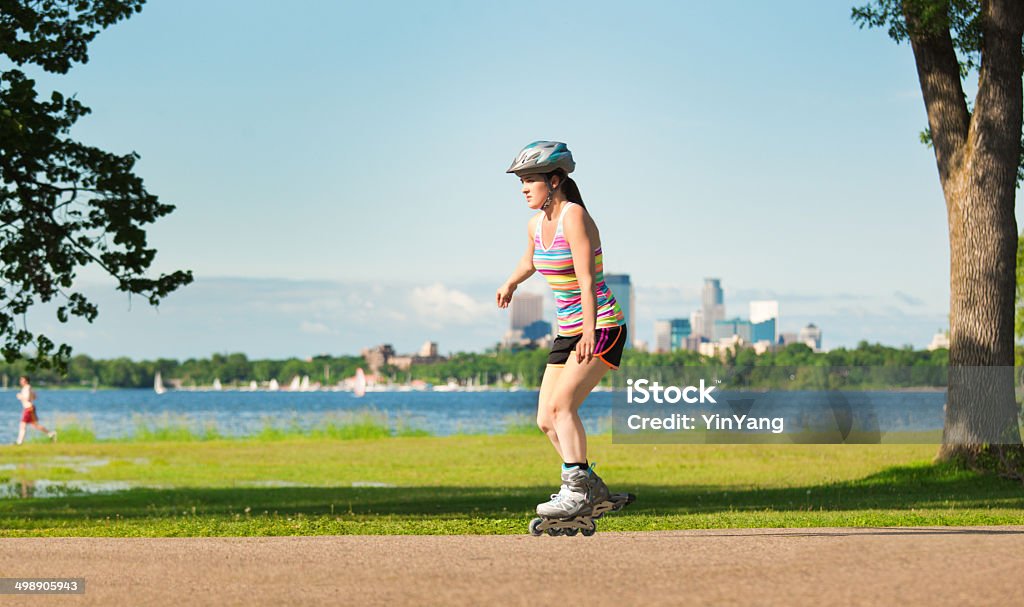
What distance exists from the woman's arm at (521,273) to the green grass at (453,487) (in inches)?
120

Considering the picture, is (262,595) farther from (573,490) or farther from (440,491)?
(440,491)

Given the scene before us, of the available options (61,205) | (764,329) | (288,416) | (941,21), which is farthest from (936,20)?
(288,416)

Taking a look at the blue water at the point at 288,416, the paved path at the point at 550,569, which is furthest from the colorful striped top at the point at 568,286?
the blue water at the point at 288,416

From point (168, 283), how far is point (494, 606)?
41.2ft

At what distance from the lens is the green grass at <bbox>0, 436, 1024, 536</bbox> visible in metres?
13.7

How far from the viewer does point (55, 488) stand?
82.0ft

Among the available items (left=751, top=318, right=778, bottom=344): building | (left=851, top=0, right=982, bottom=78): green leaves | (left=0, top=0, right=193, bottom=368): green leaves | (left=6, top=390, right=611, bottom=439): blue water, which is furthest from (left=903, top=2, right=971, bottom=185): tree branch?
(left=751, top=318, right=778, bottom=344): building

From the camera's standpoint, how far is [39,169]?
1839 centimetres

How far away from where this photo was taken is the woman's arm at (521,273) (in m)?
9.02

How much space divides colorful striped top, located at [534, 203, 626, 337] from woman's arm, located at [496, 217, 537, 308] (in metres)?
0.13

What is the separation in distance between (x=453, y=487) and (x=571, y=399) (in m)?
15.7

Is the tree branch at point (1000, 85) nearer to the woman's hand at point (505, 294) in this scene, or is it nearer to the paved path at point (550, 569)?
the paved path at point (550, 569)

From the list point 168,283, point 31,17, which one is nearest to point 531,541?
point 168,283

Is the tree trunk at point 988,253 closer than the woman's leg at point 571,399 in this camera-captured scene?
No
